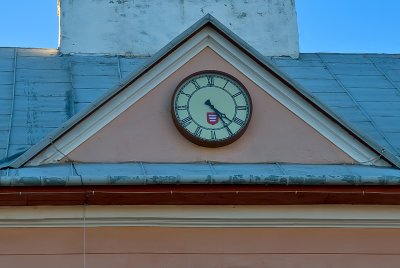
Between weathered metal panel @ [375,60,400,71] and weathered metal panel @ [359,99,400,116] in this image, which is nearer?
weathered metal panel @ [359,99,400,116]

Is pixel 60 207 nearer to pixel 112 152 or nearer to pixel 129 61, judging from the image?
pixel 112 152

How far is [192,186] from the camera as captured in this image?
9305 millimetres

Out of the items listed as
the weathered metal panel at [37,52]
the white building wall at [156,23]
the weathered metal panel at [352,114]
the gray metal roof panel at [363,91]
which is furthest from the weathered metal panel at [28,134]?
the weathered metal panel at [352,114]

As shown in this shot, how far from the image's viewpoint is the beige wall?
9.31 meters

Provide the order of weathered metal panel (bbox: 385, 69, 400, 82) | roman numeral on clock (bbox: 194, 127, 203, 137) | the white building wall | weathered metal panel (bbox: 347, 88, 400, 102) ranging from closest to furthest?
roman numeral on clock (bbox: 194, 127, 203, 137) → weathered metal panel (bbox: 347, 88, 400, 102) → weathered metal panel (bbox: 385, 69, 400, 82) → the white building wall

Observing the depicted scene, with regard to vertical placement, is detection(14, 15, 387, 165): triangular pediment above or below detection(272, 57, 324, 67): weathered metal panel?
below

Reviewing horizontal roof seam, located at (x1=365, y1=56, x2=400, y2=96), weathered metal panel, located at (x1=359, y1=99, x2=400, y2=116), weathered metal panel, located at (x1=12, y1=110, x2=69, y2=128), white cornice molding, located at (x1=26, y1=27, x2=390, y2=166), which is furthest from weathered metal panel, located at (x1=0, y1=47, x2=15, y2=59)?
horizontal roof seam, located at (x1=365, y1=56, x2=400, y2=96)

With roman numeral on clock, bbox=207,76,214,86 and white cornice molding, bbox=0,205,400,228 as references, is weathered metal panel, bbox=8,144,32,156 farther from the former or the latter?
roman numeral on clock, bbox=207,76,214,86

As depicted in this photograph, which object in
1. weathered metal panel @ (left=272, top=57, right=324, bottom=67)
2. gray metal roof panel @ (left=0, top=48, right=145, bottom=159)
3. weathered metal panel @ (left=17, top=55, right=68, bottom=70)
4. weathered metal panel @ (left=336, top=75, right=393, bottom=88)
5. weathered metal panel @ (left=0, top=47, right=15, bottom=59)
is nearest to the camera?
gray metal roof panel @ (left=0, top=48, right=145, bottom=159)

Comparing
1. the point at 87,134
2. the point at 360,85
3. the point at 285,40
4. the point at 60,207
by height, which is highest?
the point at 285,40

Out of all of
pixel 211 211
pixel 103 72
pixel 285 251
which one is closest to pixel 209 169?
pixel 211 211

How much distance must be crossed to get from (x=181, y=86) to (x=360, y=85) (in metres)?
3.27

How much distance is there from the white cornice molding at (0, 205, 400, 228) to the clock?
32.6 inches

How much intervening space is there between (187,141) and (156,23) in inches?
158
